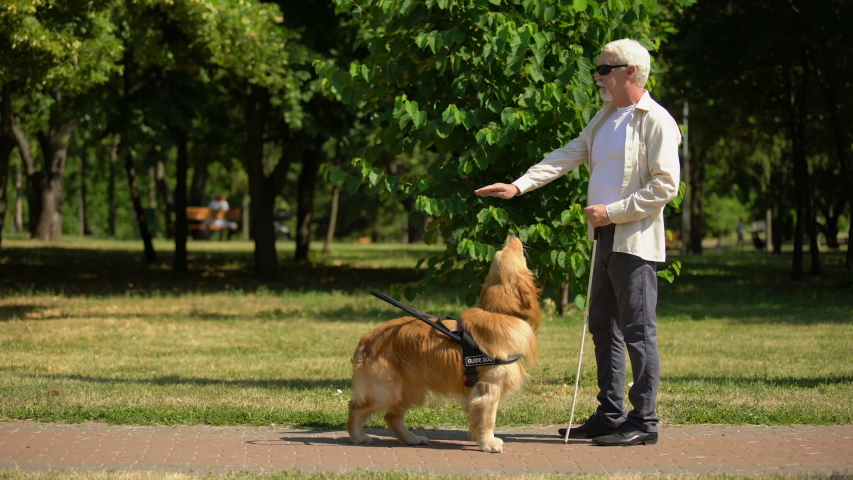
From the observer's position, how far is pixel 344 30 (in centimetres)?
2017

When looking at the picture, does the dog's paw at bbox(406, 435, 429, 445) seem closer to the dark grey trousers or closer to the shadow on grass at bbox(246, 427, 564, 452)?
the shadow on grass at bbox(246, 427, 564, 452)

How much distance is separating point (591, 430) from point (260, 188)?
1720 cm

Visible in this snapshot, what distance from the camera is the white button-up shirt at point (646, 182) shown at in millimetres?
5660

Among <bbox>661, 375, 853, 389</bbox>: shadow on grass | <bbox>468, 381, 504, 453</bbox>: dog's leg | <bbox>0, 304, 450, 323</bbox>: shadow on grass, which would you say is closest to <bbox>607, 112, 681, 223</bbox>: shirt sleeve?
<bbox>468, 381, 504, 453</bbox>: dog's leg

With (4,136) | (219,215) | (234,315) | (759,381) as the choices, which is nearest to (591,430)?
(759,381)

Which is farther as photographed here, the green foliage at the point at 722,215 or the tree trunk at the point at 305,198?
the green foliage at the point at 722,215

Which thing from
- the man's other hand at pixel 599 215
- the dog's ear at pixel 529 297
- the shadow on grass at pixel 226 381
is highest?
the man's other hand at pixel 599 215

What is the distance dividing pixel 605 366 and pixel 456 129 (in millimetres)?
2724

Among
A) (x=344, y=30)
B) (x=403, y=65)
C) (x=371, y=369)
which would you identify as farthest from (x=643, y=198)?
(x=344, y=30)

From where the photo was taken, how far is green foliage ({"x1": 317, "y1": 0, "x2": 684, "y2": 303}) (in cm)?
754

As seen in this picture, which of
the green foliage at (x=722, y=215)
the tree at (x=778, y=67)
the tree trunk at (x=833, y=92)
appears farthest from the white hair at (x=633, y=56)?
the green foliage at (x=722, y=215)

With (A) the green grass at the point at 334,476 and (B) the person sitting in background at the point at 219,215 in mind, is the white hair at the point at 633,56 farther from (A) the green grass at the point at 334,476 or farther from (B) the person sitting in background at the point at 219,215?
(B) the person sitting in background at the point at 219,215

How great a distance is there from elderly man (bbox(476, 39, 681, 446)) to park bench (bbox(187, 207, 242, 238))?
169 ft

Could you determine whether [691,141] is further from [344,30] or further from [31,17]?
[31,17]
